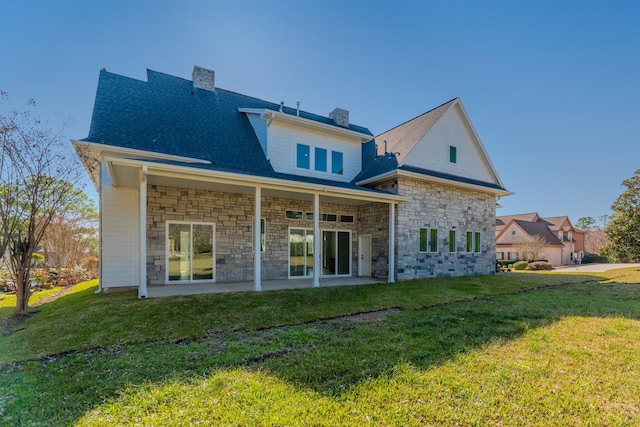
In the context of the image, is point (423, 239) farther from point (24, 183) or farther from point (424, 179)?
point (24, 183)

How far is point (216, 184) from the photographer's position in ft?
30.9

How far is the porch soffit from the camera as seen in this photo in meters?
7.88

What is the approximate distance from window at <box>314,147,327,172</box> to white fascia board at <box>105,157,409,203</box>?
283 cm

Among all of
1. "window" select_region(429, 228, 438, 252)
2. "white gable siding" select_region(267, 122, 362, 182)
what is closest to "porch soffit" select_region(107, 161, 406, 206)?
"white gable siding" select_region(267, 122, 362, 182)

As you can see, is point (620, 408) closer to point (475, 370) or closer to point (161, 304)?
point (475, 370)

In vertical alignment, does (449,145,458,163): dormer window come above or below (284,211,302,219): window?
above

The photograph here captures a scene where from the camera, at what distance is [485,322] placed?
5887 millimetres

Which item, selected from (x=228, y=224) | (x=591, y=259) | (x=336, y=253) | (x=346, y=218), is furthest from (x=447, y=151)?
(x=591, y=259)

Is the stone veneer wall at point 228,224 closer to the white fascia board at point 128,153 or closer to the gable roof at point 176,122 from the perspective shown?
the white fascia board at point 128,153

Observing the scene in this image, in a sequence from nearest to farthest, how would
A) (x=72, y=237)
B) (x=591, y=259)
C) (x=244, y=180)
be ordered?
(x=244, y=180), (x=72, y=237), (x=591, y=259)

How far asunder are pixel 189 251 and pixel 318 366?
7865 millimetres

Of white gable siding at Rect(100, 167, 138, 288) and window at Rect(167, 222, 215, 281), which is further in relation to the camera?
window at Rect(167, 222, 215, 281)

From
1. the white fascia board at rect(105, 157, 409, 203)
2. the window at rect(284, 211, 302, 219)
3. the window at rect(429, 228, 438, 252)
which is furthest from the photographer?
the window at rect(429, 228, 438, 252)

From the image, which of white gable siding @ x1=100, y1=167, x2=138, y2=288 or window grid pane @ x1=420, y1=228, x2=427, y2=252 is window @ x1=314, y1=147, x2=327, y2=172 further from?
white gable siding @ x1=100, y1=167, x2=138, y2=288
